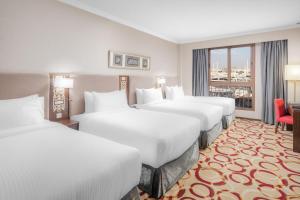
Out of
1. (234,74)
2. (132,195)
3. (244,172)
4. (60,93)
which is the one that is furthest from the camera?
(234,74)

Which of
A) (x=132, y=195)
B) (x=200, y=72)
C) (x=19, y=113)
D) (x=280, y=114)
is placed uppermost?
(x=200, y=72)

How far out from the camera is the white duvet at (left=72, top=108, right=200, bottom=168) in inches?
82.1

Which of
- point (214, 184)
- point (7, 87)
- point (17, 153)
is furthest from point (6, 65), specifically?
point (214, 184)

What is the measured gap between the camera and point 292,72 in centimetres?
464

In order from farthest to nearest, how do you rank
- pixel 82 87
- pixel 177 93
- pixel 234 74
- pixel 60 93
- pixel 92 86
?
pixel 234 74, pixel 177 93, pixel 92 86, pixel 82 87, pixel 60 93

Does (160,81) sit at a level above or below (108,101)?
above

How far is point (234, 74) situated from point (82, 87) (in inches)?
194

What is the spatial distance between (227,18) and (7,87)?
15.1ft

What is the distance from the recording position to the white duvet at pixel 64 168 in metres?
1.16

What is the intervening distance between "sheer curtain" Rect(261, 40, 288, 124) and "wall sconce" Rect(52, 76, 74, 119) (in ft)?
17.2

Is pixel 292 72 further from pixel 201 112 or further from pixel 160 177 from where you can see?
pixel 160 177

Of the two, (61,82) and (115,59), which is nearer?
(61,82)

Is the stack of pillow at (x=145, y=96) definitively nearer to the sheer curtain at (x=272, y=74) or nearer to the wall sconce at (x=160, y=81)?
the wall sconce at (x=160, y=81)

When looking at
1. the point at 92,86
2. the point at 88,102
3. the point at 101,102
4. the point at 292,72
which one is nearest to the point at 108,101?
the point at 101,102
